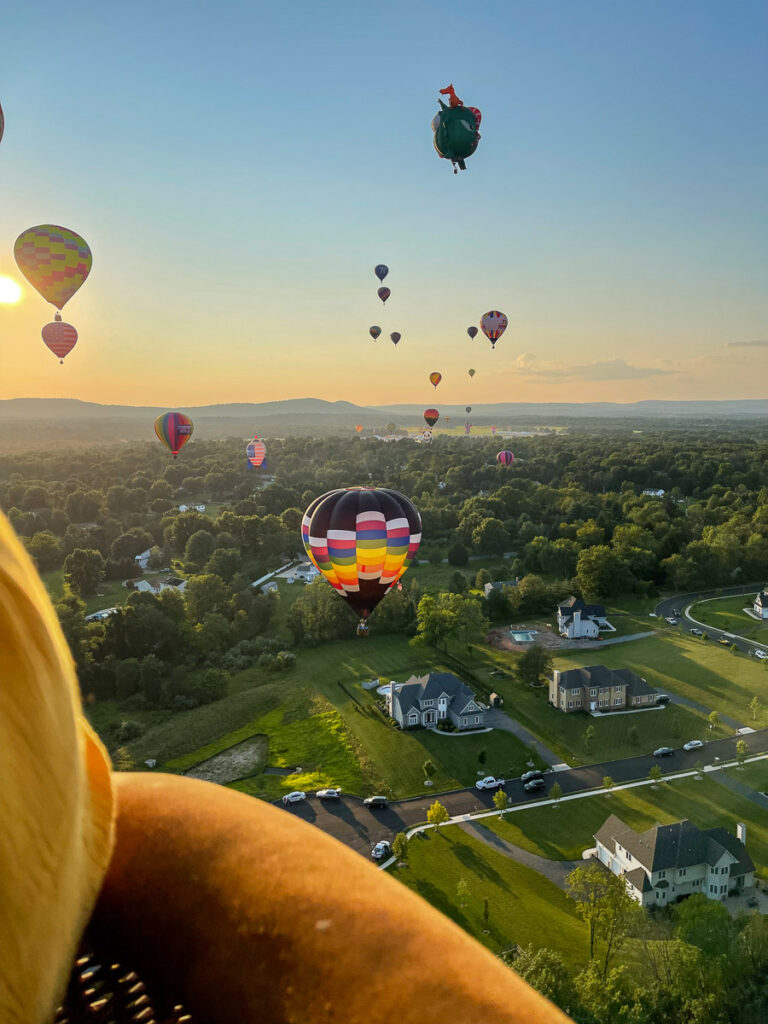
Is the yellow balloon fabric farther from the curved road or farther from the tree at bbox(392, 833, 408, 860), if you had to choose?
the curved road

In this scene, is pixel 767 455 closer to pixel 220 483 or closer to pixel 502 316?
pixel 502 316

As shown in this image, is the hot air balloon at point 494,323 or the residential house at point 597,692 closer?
the residential house at point 597,692

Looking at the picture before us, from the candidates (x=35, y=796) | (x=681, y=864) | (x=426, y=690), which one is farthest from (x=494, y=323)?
(x=35, y=796)

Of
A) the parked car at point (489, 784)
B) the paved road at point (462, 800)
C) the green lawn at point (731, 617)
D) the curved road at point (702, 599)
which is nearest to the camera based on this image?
the paved road at point (462, 800)

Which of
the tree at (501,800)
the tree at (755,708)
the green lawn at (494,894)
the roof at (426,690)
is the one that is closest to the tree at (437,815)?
the green lawn at (494,894)

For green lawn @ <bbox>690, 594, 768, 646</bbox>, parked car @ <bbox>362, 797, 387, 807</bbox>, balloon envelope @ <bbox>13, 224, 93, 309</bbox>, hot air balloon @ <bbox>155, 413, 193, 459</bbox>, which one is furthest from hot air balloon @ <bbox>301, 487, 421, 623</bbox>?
hot air balloon @ <bbox>155, 413, 193, 459</bbox>

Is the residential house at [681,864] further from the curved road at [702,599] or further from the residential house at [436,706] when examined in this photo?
the curved road at [702,599]
